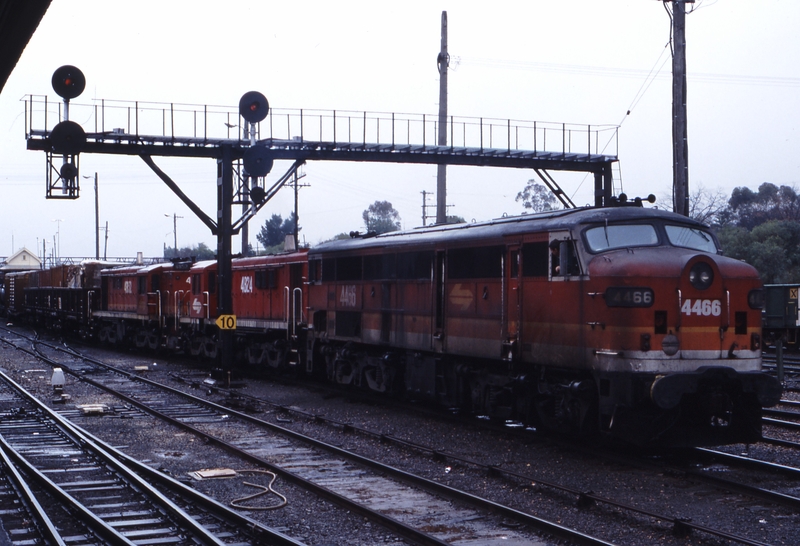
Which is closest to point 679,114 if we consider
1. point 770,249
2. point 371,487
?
point 371,487

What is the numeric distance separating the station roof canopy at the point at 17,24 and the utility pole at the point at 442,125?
849 inches

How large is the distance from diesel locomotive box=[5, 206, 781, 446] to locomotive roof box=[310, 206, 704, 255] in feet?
0.11

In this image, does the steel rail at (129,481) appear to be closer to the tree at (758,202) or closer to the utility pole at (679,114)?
the utility pole at (679,114)

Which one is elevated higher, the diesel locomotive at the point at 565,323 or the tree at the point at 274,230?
the tree at the point at 274,230

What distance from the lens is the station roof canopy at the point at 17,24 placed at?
5.23 m

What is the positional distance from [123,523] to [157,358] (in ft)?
82.7

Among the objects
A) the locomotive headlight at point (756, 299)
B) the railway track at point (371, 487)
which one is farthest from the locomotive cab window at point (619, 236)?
the railway track at point (371, 487)

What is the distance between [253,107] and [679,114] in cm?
1059

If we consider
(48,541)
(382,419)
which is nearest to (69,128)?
(382,419)

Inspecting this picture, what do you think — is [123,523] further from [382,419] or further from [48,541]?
[382,419]

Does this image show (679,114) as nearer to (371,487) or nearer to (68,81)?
(371,487)

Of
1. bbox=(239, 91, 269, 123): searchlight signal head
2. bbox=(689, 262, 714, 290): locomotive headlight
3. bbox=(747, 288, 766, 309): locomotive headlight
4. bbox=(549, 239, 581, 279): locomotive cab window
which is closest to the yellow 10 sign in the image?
bbox=(239, 91, 269, 123): searchlight signal head

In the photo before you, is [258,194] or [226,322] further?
[258,194]

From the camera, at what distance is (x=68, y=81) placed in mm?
20125
